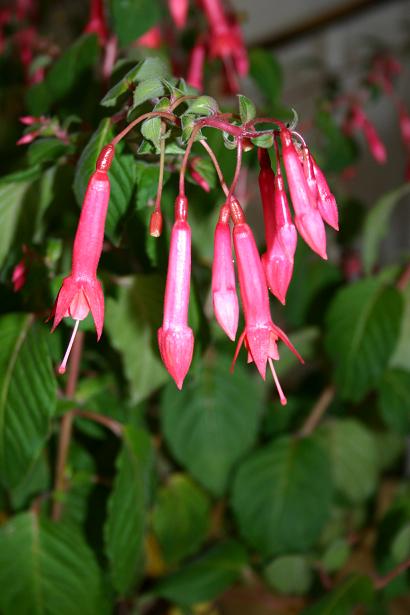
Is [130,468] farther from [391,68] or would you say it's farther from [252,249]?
[391,68]

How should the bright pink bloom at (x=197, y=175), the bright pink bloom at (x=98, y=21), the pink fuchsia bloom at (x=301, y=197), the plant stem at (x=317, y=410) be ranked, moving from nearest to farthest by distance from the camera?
the pink fuchsia bloom at (x=301, y=197) < the bright pink bloom at (x=197, y=175) < the bright pink bloom at (x=98, y=21) < the plant stem at (x=317, y=410)

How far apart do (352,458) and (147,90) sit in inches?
22.0

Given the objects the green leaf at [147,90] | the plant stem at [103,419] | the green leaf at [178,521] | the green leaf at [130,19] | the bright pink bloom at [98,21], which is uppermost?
the bright pink bloom at [98,21]

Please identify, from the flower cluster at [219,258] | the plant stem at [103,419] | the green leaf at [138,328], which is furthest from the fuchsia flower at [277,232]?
the plant stem at [103,419]

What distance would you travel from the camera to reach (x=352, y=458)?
2.50 ft

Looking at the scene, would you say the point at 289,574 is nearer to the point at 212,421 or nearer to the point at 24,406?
the point at 212,421

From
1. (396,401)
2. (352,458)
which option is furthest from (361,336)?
(352,458)

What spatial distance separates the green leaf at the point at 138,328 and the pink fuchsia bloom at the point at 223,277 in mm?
169

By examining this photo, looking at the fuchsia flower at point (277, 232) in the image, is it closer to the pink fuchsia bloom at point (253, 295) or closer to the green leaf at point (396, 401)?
the pink fuchsia bloom at point (253, 295)

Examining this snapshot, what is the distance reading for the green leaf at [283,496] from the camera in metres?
0.64

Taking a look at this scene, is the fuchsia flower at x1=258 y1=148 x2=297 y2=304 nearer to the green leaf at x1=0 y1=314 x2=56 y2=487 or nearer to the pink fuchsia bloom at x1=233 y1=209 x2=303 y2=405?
the pink fuchsia bloom at x1=233 y1=209 x2=303 y2=405

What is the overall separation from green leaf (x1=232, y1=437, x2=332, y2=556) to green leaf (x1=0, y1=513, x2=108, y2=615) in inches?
7.0

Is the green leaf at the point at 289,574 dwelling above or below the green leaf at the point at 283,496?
below

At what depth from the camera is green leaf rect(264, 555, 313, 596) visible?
0.63 m
